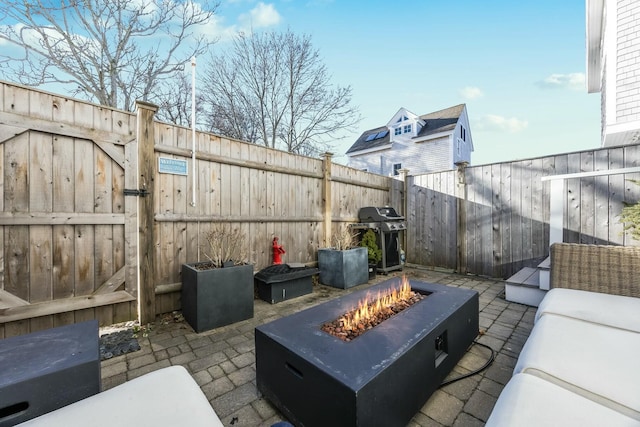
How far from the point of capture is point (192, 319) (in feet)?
8.79

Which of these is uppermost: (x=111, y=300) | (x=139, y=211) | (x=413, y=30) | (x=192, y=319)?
(x=413, y=30)

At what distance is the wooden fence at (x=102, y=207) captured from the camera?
7.30 ft

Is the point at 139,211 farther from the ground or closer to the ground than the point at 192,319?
farther from the ground

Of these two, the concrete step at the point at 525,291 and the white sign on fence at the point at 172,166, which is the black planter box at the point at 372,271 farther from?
the white sign on fence at the point at 172,166

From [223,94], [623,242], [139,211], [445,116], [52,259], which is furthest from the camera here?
[445,116]

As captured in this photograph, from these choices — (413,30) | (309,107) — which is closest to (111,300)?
(413,30)

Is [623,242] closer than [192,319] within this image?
No

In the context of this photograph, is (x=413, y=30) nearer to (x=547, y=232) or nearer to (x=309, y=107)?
(x=309, y=107)

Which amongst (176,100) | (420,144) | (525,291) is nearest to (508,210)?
(525,291)

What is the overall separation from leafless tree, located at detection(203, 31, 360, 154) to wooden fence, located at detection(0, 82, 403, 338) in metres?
6.95

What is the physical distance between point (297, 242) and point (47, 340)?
314 cm

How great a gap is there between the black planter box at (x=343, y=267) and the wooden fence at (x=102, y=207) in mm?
1130

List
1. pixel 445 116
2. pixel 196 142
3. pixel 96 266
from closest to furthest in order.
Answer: pixel 96 266, pixel 196 142, pixel 445 116

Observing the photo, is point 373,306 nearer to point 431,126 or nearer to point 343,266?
point 343,266
